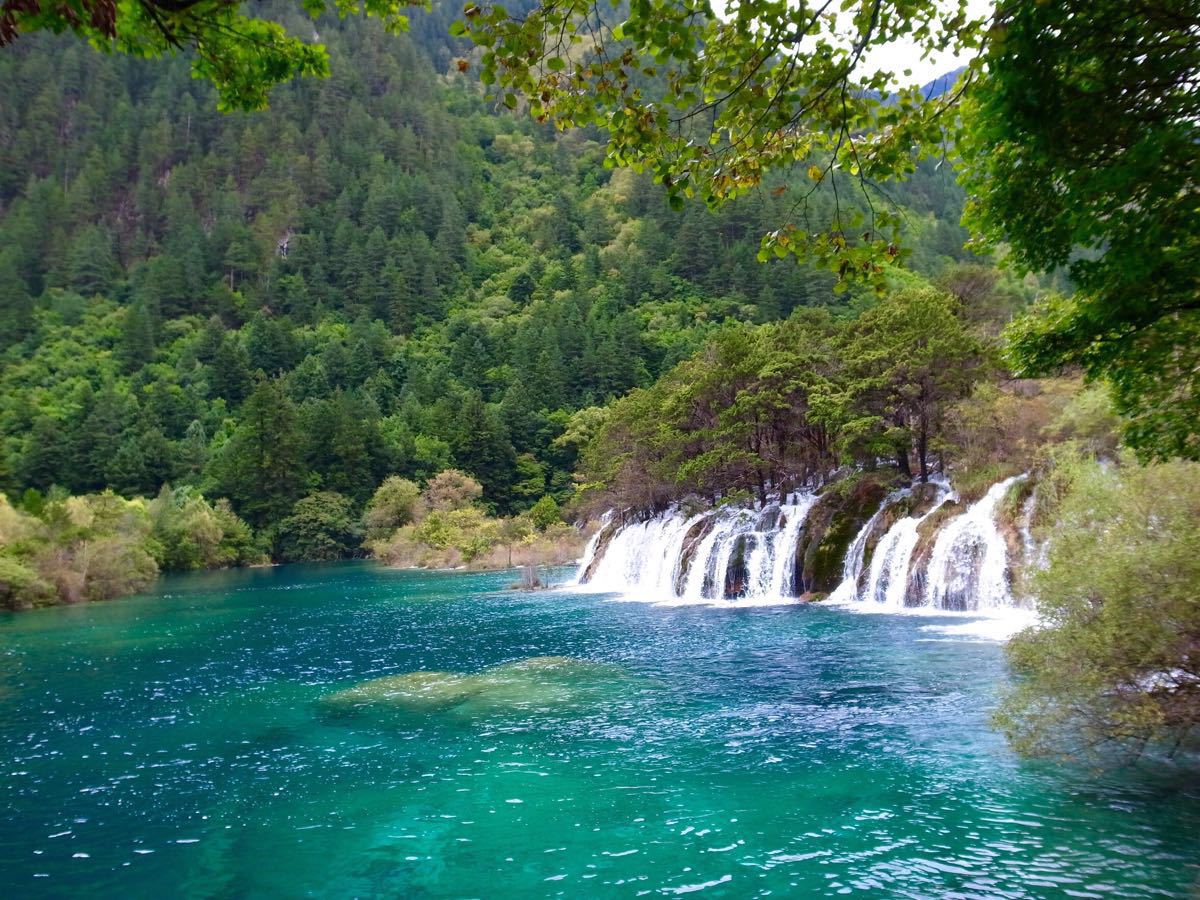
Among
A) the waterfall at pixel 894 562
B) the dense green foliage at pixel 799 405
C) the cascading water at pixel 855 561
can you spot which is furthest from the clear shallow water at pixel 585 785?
the dense green foliage at pixel 799 405

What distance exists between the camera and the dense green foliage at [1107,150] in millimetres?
5723

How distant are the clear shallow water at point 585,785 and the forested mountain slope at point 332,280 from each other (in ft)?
226

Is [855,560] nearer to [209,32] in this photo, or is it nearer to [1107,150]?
[1107,150]

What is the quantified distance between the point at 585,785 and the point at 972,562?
64.9ft

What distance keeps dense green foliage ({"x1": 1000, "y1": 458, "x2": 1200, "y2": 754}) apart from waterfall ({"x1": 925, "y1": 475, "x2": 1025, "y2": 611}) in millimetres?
15335

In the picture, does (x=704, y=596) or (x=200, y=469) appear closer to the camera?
(x=704, y=596)

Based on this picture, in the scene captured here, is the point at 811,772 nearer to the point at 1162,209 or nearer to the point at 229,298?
the point at 1162,209

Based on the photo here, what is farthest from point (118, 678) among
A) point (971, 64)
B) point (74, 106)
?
point (74, 106)

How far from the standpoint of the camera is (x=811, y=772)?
40.2 ft

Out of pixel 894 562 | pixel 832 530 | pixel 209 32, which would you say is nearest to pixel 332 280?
pixel 832 530

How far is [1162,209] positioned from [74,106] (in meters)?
199

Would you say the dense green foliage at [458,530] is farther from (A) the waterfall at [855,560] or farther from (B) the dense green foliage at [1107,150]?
(B) the dense green foliage at [1107,150]

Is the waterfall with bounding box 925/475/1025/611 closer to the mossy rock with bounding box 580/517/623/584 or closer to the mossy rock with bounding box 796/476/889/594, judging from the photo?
the mossy rock with bounding box 796/476/889/594

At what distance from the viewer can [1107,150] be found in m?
6.20
